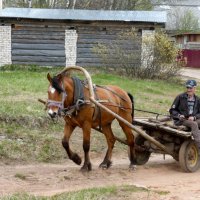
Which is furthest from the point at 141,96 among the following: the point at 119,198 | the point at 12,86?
the point at 119,198

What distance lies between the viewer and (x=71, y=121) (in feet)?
30.3

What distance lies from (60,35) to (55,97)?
60.8 feet

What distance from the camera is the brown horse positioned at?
28.7ft

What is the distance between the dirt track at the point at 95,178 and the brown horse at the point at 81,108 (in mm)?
363

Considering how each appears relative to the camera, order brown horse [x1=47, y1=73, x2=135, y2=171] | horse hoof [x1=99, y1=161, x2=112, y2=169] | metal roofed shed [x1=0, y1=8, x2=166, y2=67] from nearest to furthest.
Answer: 1. brown horse [x1=47, y1=73, x2=135, y2=171]
2. horse hoof [x1=99, y1=161, x2=112, y2=169]
3. metal roofed shed [x1=0, y1=8, x2=166, y2=67]

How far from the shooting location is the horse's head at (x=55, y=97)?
8648 millimetres

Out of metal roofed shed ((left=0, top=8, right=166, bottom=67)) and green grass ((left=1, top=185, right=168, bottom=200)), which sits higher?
metal roofed shed ((left=0, top=8, right=166, bottom=67))

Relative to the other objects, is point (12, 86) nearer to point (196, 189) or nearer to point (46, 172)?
point (46, 172)

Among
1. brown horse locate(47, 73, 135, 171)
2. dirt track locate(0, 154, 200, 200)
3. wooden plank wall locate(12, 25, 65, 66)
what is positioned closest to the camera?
dirt track locate(0, 154, 200, 200)

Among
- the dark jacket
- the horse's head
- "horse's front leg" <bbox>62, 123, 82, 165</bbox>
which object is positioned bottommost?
"horse's front leg" <bbox>62, 123, 82, 165</bbox>

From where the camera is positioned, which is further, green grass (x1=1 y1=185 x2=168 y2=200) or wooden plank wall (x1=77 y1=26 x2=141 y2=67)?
wooden plank wall (x1=77 y1=26 x2=141 y2=67)

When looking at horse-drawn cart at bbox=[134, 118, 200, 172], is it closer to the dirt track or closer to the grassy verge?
the dirt track

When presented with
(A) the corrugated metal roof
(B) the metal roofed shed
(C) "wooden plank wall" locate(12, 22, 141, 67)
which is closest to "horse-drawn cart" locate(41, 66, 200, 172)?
(B) the metal roofed shed

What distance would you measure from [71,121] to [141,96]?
10.3 metres
